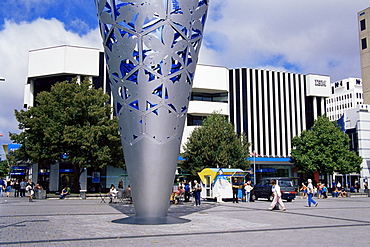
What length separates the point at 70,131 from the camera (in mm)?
34531

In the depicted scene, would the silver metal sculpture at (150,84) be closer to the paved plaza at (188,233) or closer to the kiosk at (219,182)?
the paved plaza at (188,233)

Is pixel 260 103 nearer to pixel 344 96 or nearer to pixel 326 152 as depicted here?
pixel 326 152

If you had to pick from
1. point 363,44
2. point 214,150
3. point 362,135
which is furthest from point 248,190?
point 363,44

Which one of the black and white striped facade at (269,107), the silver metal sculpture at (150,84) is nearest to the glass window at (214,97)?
the black and white striped facade at (269,107)

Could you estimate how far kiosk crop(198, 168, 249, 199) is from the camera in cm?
2923

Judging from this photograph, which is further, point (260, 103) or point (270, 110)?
point (270, 110)

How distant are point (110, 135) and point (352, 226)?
83.1 feet

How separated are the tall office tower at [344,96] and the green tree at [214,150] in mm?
106699

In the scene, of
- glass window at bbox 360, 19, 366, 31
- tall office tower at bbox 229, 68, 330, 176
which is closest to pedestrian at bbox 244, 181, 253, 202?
tall office tower at bbox 229, 68, 330, 176

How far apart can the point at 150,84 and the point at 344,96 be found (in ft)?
462

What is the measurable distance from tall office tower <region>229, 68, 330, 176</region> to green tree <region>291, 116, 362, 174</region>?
319 inches

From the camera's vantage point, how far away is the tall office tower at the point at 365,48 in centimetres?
7694

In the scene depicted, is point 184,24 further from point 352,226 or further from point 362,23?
point 362,23

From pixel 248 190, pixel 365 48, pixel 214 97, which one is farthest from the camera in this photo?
pixel 365 48
